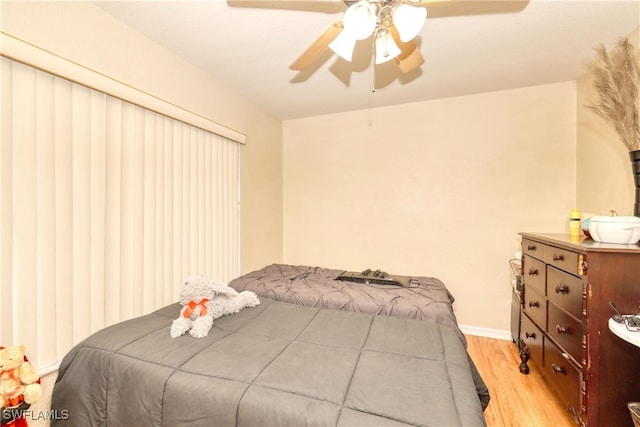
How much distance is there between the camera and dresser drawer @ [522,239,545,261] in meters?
1.81

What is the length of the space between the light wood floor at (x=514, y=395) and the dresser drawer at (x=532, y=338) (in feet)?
0.76

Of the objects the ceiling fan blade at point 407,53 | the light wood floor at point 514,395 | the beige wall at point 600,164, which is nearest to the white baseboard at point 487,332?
the light wood floor at point 514,395

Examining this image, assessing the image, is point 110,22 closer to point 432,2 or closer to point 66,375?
point 432,2

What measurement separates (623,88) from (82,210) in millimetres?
3108

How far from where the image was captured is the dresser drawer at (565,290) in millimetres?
1382

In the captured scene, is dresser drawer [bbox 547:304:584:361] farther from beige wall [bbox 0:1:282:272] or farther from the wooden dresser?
beige wall [bbox 0:1:282:272]

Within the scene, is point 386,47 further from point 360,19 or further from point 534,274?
point 534,274

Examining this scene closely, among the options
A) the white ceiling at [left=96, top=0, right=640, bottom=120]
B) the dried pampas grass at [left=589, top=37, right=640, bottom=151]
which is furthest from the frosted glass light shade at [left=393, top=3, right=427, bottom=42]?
the dried pampas grass at [left=589, top=37, right=640, bottom=151]

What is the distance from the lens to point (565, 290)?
1.49 metres

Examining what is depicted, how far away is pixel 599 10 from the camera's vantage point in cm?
161

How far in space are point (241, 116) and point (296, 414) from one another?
8.89 ft

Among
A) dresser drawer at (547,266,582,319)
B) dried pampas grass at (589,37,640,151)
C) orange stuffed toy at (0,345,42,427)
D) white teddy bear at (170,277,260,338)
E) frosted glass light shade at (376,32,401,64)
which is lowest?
orange stuffed toy at (0,345,42,427)

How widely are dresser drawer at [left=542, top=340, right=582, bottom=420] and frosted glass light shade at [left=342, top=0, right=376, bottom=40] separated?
2001 mm

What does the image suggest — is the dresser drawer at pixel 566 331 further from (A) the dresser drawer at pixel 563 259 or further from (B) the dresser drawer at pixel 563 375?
(A) the dresser drawer at pixel 563 259
